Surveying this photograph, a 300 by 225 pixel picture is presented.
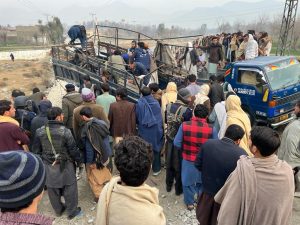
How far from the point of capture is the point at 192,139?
4.09 meters

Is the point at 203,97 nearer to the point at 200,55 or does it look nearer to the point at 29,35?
the point at 200,55

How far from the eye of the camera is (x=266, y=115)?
663cm

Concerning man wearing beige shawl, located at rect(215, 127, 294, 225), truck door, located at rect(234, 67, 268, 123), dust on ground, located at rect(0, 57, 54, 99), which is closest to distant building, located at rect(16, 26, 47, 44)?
dust on ground, located at rect(0, 57, 54, 99)

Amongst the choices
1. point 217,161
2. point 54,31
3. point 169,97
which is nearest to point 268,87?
point 169,97

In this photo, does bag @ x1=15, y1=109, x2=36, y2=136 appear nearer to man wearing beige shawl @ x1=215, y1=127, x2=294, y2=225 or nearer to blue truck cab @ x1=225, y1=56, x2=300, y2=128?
man wearing beige shawl @ x1=215, y1=127, x2=294, y2=225

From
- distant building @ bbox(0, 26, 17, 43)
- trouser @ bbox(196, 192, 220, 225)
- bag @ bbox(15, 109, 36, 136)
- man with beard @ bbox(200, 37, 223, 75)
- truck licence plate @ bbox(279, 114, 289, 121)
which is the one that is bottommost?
distant building @ bbox(0, 26, 17, 43)

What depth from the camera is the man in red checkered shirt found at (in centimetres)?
401

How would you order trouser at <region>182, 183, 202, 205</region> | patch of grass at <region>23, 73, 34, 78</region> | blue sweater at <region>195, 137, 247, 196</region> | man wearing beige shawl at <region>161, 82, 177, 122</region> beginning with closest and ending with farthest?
1. blue sweater at <region>195, 137, 247, 196</region>
2. trouser at <region>182, 183, 202, 205</region>
3. man wearing beige shawl at <region>161, 82, 177, 122</region>
4. patch of grass at <region>23, 73, 34, 78</region>

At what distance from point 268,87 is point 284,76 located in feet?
2.54

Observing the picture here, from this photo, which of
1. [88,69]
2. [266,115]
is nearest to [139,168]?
[266,115]

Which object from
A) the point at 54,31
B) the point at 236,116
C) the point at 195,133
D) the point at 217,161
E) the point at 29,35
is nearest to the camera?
the point at 217,161

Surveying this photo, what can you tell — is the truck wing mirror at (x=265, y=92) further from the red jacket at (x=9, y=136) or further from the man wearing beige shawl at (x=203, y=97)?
the red jacket at (x=9, y=136)

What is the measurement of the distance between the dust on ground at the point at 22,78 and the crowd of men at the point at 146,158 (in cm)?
1946

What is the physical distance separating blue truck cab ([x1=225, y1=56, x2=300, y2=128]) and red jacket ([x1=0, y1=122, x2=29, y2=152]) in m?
5.14
